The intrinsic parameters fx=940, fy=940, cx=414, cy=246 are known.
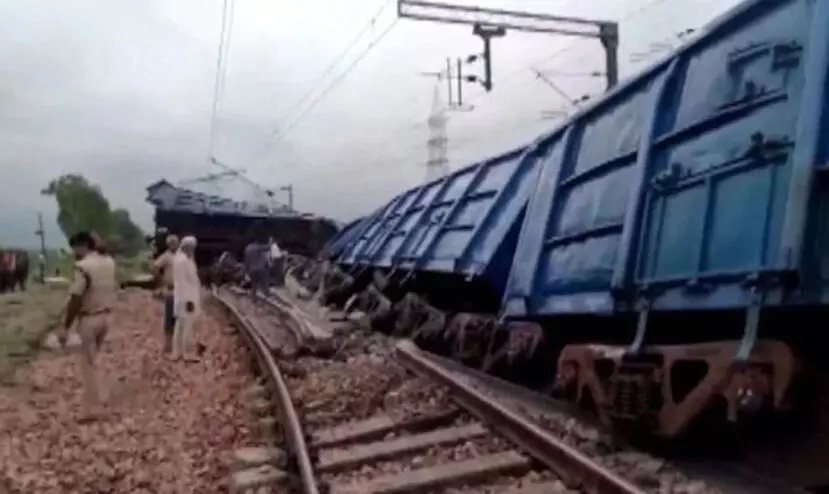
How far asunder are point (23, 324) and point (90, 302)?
10.3m

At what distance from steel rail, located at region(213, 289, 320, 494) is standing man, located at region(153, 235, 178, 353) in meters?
1.16

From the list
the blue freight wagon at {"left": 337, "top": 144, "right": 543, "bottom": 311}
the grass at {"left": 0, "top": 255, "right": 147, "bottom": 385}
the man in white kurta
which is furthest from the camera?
the grass at {"left": 0, "top": 255, "right": 147, "bottom": 385}

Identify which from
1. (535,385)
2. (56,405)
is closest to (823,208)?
(535,385)

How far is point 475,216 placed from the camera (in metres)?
11.4

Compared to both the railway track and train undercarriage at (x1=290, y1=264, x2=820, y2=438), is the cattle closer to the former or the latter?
the railway track

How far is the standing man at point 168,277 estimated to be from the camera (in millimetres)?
12797

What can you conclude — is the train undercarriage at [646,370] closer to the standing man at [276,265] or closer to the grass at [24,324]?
the grass at [24,324]

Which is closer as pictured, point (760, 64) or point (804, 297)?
point (804, 297)

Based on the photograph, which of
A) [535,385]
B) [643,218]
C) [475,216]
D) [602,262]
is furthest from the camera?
[475,216]

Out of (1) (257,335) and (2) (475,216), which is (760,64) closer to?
(2) (475,216)

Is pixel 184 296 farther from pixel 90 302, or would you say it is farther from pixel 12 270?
pixel 12 270

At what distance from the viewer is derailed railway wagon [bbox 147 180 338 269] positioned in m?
34.4

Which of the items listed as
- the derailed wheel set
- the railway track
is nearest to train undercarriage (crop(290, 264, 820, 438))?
the railway track

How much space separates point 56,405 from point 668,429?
676 centimetres
